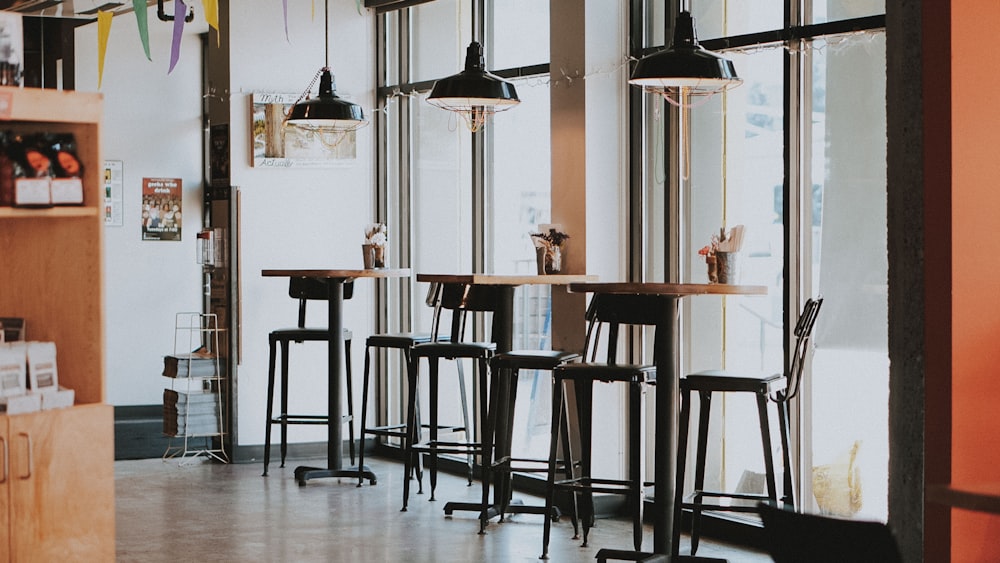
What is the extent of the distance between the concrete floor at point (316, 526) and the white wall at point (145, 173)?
1.93 metres

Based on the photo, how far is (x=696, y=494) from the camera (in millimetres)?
4766

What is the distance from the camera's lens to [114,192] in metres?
8.82

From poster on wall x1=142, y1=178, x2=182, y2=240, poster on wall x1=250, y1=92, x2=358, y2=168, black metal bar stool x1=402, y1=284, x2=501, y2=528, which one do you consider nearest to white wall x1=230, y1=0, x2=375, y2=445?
poster on wall x1=250, y1=92, x2=358, y2=168

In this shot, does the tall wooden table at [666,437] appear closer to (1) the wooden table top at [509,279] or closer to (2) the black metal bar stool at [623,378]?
(2) the black metal bar stool at [623,378]

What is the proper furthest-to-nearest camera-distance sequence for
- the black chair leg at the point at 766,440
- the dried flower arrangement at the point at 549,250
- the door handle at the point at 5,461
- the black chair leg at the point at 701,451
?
1. the dried flower arrangement at the point at 549,250
2. the black chair leg at the point at 701,451
3. the black chair leg at the point at 766,440
4. the door handle at the point at 5,461

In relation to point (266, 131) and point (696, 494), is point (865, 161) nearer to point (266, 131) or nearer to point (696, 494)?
point (696, 494)

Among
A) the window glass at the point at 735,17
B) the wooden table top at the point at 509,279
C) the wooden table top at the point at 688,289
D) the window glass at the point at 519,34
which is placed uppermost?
the window glass at the point at 519,34

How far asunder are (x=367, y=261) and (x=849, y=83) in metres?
3.00

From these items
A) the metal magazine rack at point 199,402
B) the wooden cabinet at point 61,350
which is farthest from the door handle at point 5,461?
the metal magazine rack at point 199,402

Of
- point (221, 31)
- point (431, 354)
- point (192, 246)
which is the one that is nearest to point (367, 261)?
point (431, 354)

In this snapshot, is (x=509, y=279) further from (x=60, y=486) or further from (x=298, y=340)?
(x=60, y=486)

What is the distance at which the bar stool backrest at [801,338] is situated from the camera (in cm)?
450

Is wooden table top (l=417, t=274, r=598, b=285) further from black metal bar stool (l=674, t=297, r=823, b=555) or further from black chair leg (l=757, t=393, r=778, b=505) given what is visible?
black chair leg (l=757, t=393, r=778, b=505)

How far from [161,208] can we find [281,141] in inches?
70.0
